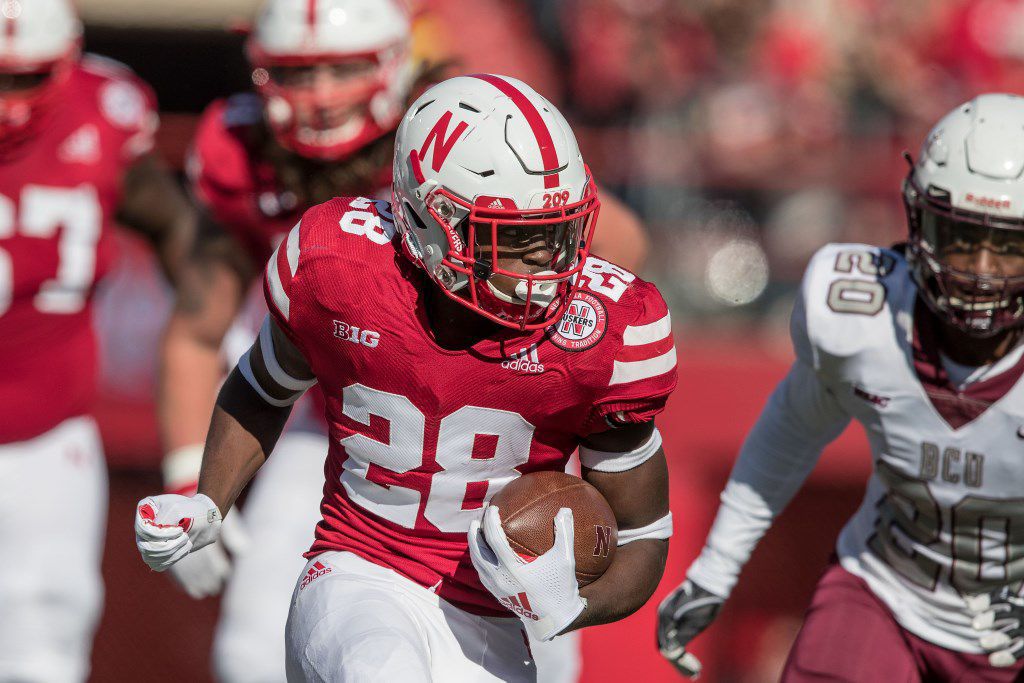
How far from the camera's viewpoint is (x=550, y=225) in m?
2.89

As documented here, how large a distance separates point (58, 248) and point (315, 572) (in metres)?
2.04

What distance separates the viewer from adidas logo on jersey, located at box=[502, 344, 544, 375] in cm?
293

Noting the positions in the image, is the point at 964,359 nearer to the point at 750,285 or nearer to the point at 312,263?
the point at 312,263

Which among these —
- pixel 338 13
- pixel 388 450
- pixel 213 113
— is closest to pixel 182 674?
pixel 213 113

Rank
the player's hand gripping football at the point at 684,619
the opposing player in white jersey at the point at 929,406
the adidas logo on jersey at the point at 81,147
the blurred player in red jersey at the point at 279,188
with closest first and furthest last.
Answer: the opposing player in white jersey at the point at 929,406, the player's hand gripping football at the point at 684,619, the blurred player in red jersey at the point at 279,188, the adidas logo on jersey at the point at 81,147

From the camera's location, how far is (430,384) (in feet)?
9.72

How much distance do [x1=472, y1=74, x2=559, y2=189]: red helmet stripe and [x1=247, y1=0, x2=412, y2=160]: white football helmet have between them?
161 centimetres

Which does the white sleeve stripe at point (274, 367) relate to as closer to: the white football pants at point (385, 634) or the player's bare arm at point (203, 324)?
the white football pants at point (385, 634)

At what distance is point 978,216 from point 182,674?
385cm

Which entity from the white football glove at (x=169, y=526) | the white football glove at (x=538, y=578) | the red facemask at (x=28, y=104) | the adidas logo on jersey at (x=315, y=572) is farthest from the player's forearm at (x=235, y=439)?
the red facemask at (x=28, y=104)

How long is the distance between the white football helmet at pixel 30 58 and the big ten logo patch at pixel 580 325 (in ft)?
7.85

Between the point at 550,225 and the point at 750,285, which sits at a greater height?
the point at 550,225

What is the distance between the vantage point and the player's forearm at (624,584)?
2930 millimetres

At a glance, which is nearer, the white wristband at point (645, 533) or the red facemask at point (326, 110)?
the white wristband at point (645, 533)
